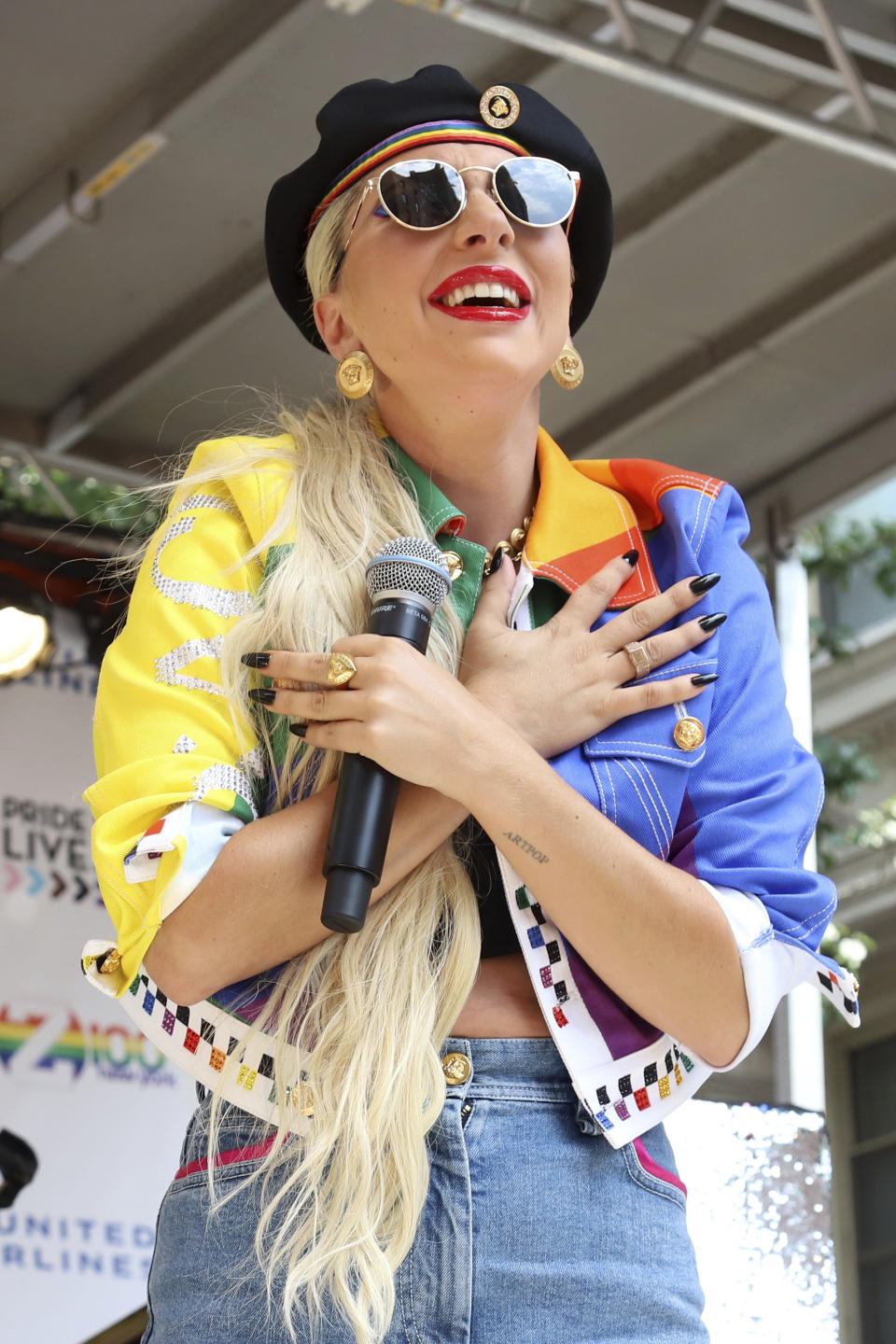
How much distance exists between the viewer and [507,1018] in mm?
1544

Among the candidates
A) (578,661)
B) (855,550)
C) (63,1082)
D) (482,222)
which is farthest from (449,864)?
(855,550)

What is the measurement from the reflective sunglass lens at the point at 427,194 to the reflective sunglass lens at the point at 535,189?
2.3 inches

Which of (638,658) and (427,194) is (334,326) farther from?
(638,658)

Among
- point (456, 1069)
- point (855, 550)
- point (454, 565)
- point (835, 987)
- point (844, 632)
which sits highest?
point (855, 550)

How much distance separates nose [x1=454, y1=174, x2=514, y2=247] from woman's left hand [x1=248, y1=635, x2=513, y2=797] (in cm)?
57

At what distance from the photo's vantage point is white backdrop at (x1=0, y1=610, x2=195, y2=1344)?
455cm

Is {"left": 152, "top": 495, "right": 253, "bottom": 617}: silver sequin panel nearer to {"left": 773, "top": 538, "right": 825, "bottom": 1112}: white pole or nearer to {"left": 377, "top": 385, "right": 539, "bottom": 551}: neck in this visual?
{"left": 377, "top": 385, "right": 539, "bottom": 551}: neck

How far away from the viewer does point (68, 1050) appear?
483cm

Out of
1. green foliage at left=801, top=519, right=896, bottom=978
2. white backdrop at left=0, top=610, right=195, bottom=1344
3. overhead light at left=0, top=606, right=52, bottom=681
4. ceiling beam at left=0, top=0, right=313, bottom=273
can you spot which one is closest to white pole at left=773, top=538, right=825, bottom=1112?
white backdrop at left=0, top=610, right=195, bottom=1344

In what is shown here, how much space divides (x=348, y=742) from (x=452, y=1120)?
37 centimetres

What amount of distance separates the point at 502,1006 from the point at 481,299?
0.80 metres

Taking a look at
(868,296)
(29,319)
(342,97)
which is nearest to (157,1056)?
(29,319)

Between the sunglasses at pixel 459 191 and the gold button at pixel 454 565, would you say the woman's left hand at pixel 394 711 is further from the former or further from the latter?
the sunglasses at pixel 459 191

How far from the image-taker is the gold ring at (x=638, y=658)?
1646mm
